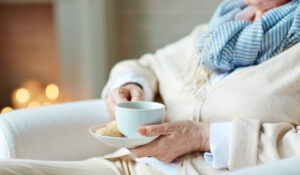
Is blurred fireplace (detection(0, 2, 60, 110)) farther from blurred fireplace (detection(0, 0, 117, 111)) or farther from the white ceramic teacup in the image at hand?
the white ceramic teacup

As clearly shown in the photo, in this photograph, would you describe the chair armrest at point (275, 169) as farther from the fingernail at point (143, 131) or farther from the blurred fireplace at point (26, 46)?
the blurred fireplace at point (26, 46)

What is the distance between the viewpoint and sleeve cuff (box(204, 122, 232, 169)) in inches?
27.8

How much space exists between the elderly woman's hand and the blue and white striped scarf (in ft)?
0.66

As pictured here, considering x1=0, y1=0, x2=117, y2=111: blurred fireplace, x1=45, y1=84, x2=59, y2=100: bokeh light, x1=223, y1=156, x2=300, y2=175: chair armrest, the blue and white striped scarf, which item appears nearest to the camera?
x1=223, y1=156, x2=300, y2=175: chair armrest

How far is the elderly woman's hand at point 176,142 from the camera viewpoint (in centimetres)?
73

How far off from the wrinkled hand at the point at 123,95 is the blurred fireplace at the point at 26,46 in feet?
5.01

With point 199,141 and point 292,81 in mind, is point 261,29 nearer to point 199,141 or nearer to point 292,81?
point 292,81

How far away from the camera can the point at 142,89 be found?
1.04 metres

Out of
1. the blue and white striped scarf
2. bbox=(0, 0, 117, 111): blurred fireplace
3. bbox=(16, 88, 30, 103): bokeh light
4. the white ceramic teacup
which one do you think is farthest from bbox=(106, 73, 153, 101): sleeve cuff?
bbox=(16, 88, 30, 103): bokeh light

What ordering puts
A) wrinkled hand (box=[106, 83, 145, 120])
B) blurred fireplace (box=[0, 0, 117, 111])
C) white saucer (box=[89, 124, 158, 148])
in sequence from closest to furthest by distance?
white saucer (box=[89, 124, 158, 148])
wrinkled hand (box=[106, 83, 145, 120])
blurred fireplace (box=[0, 0, 117, 111])

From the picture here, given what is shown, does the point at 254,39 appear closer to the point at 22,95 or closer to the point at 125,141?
the point at 125,141

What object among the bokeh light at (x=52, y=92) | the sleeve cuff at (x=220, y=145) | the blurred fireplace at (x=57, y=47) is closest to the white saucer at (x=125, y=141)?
the sleeve cuff at (x=220, y=145)

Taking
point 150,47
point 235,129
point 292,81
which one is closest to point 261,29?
point 292,81

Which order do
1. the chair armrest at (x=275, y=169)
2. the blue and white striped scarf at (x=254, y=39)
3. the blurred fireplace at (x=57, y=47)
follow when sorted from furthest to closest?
the blurred fireplace at (x=57, y=47) < the blue and white striped scarf at (x=254, y=39) < the chair armrest at (x=275, y=169)
